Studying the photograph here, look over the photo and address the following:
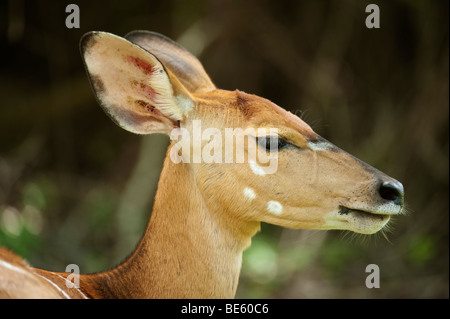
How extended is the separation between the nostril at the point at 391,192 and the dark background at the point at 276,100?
361 centimetres

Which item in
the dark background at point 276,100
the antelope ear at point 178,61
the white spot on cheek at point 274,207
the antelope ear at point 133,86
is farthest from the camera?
the dark background at point 276,100

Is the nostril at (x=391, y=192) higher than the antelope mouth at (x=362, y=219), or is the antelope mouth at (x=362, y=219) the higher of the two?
the nostril at (x=391, y=192)

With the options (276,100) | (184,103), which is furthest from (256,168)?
(276,100)

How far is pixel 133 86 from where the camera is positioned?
2.99 meters

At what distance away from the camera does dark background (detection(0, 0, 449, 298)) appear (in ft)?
22.0

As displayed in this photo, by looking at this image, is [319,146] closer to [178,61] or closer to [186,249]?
[186,249]

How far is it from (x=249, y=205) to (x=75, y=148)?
601cm

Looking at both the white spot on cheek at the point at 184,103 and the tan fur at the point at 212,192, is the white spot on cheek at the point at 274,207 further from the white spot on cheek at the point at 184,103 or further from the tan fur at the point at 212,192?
the white spot on cheek at the point at 184,103

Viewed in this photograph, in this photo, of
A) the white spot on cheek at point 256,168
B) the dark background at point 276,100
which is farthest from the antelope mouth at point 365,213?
the dark background at point 276,100

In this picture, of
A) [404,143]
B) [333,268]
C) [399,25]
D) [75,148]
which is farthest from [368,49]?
[75,148]

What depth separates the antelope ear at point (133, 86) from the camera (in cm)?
282

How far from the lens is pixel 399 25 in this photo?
773 centimetres

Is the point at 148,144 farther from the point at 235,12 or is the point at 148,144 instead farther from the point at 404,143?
the point at 404,143

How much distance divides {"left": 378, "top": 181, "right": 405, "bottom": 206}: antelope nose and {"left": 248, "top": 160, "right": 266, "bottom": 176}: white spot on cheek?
504 millimetres
